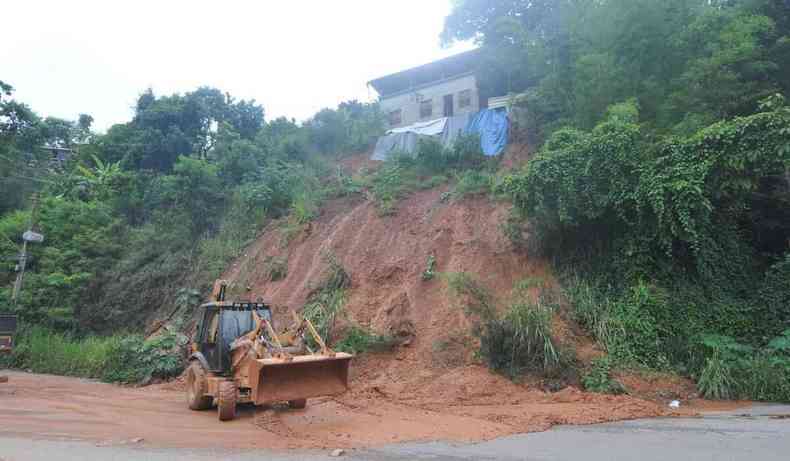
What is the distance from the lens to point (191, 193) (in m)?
23.0

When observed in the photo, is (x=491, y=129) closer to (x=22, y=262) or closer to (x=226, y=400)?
(x=226, y=400)

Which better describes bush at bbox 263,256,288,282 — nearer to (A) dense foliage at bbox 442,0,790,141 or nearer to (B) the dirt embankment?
(B) the dirt embankment

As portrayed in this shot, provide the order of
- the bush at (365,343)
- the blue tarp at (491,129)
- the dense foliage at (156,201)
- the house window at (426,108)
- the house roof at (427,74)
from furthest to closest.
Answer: the house window at (426,108), the house roof at (427,74), the blue tarp at (491,129), the dense foliage at (156,201), the bush at (365,343)

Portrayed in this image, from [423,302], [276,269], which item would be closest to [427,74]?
[276,269]

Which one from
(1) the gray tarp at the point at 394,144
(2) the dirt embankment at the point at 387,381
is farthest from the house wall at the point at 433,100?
(2) the dirt embankment at the point at 387,381

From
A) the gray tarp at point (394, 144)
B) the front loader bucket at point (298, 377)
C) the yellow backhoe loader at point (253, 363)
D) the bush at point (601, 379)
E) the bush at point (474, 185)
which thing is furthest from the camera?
the gray tarp at point (394, 144)

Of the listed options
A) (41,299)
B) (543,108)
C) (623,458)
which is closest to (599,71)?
(543,108)

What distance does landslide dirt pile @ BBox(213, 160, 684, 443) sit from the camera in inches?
387

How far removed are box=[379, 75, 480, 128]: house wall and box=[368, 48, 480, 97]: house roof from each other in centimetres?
55

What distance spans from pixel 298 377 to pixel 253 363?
0.75 m

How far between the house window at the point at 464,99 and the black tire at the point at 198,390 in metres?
21.6

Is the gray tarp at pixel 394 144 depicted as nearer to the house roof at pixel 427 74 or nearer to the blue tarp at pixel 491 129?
the blue tarp at pixel 491 129

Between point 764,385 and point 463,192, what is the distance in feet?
33.8

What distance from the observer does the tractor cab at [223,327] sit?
396 inches
